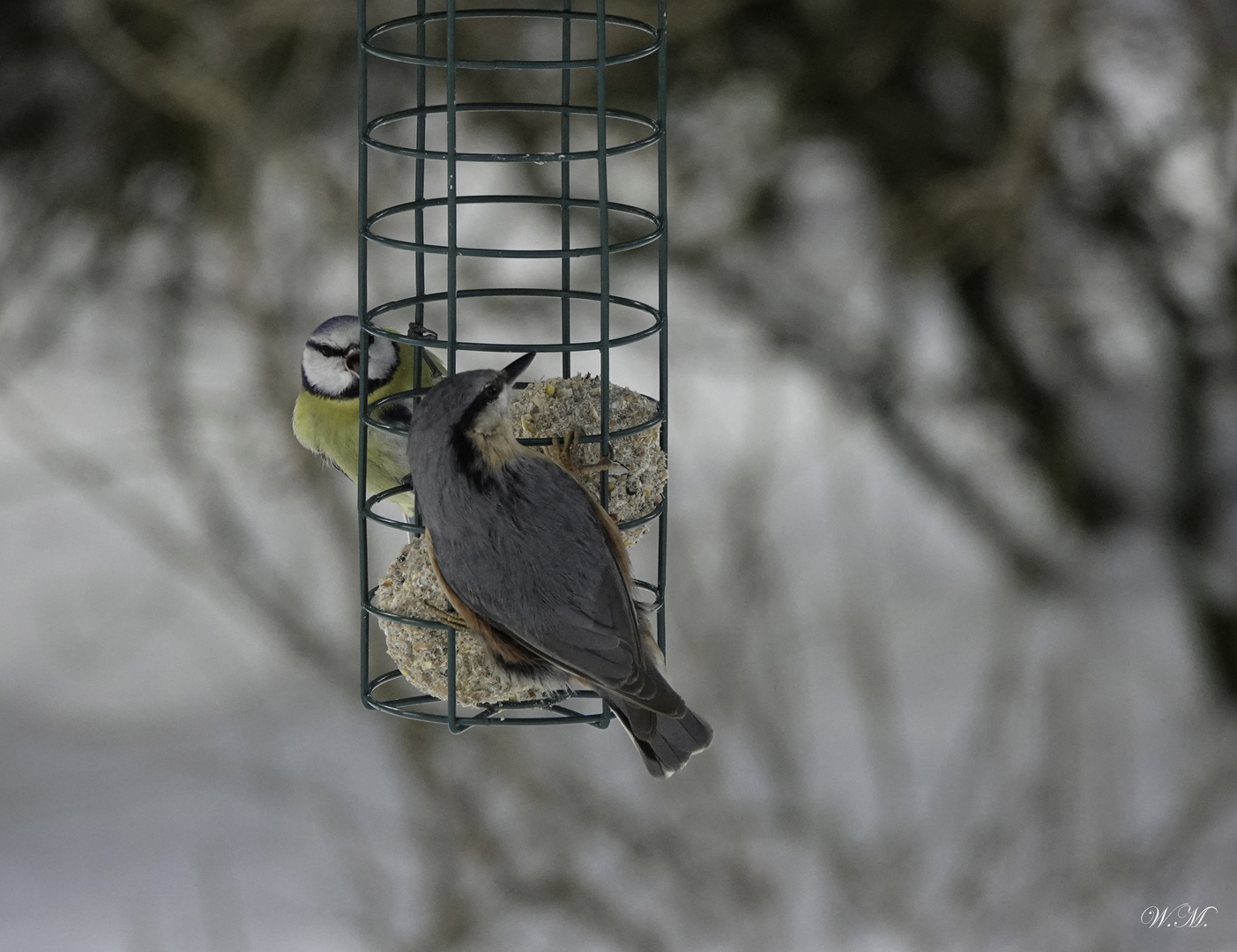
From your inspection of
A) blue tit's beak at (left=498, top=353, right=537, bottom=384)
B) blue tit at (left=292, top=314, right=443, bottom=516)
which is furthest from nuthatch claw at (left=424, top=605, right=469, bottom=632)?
blue tit at (left=292, top=314, right=443, bottom=516)

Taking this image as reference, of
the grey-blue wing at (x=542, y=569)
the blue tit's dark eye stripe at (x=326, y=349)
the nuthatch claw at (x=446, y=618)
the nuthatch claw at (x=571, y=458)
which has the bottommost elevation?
the nuthatch claw at (x=446, y=618)

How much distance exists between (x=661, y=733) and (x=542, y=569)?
Result: 1.77ft

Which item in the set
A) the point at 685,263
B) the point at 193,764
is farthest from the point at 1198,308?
the point at 193,764

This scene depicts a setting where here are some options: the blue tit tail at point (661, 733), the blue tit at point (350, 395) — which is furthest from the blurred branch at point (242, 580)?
the blue tit tail at point (661, 733)

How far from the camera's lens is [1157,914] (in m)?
6.72

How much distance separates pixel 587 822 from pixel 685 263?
277 centimetres

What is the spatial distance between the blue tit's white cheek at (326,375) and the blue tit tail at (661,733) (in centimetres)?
152

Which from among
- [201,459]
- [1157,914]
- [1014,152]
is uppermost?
[1014,152]

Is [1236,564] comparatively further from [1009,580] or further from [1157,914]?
[1157,914]

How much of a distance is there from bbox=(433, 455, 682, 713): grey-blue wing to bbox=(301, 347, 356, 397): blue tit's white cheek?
1.32 metres

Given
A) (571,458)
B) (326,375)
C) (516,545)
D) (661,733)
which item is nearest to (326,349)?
(326,375)

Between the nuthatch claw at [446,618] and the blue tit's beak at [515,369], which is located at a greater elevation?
the blue tit's beak at [515,369]

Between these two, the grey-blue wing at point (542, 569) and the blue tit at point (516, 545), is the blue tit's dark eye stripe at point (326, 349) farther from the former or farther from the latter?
the grey-blue wing at point (542, 569)

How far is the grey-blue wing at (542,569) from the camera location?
3.15 m
